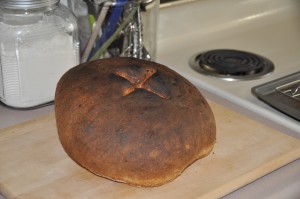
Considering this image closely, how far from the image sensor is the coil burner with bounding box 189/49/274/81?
1.15m

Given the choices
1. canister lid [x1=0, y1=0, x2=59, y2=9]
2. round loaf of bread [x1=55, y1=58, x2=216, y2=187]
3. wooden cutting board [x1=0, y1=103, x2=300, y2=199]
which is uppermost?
canister lid [x1=0, y1=0, x2=59, y2=9]

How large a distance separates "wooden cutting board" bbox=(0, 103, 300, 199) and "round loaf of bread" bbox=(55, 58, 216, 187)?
0.02 meters

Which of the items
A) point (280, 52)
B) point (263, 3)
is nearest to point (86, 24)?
point (280, 52)

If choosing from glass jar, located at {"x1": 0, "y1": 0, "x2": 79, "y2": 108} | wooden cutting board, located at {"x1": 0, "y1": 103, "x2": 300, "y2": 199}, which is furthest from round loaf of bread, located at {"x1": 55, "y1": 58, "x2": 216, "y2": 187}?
glass jar, located at {"x1": 0, "y1": 0, "x2": 79, "y2": 108}

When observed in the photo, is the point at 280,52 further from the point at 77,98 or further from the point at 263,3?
the point at 77,98

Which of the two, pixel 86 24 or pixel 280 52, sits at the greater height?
pixel 86 24

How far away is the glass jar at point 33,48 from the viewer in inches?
35.2

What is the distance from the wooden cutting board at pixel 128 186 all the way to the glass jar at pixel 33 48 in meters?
0.08

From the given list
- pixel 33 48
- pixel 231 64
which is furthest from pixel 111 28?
pixel 231 64

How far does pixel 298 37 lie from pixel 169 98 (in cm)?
81

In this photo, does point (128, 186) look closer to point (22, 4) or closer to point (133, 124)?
point (133, 124)

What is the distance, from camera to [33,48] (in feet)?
2.97

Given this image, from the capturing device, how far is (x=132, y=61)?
2.75ft

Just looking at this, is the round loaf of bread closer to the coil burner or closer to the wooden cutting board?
the wooden cutting board
